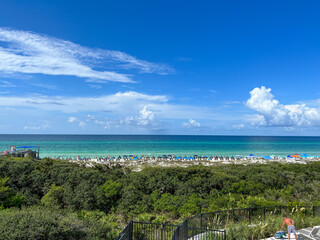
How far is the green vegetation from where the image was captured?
12.8 m

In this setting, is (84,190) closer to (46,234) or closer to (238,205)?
(46,234)

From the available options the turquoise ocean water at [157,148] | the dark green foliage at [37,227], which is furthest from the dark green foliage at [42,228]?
the turquoise ocean water at [157,148]

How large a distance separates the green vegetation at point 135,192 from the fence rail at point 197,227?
0.76 m

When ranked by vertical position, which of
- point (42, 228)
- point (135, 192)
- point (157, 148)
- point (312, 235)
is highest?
point (42, 228)

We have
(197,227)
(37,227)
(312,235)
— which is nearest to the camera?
(37,227)

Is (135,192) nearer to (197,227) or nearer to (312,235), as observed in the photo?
(197,227)

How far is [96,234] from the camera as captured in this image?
399 inches

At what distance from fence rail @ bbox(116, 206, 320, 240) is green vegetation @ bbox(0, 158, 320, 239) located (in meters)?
0.76

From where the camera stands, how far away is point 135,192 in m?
15.1

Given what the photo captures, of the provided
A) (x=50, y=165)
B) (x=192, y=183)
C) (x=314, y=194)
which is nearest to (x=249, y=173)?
(x=314, y=194)

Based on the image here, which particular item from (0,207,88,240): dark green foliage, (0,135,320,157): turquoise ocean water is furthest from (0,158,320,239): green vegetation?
(0,135,320,157): turquoise ocean water

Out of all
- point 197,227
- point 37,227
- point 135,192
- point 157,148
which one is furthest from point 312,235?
point 157,148

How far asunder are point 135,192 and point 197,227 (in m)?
7.05

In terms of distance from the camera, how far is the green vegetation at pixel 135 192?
12836 millimetres
